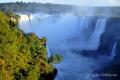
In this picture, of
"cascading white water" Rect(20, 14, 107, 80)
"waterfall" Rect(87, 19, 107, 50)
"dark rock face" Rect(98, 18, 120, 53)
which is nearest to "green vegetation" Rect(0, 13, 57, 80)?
"cascading white water" Rect(20, 14, 107, 80)

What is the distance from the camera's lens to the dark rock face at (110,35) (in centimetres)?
4847

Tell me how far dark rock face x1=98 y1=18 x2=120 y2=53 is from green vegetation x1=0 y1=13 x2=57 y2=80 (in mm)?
24068

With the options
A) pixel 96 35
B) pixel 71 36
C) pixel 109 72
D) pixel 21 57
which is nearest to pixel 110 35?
pixel 96 35

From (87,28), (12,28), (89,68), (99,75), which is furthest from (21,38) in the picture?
(87,28)

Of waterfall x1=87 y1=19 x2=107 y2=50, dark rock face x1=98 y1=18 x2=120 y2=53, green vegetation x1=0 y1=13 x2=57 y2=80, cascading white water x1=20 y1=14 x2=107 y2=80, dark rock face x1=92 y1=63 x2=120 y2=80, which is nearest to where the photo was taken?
green vegetation x1=0 y1=13 x2=57 y2=80

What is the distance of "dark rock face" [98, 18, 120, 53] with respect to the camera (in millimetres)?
48469

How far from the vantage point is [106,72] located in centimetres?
3856

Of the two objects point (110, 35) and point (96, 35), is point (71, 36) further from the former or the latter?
point (110, 35)

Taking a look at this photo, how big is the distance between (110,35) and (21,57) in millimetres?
28706

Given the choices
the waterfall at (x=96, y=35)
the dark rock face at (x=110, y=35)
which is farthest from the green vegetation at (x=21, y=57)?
the waterfall at (x=96, y=35)

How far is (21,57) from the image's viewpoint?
22125 mm

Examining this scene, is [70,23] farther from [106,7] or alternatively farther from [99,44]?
[106,7]

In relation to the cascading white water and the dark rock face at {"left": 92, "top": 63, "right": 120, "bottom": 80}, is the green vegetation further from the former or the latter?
the dark rock face at {"left": 92, "top": 63, "right": 120, "bottom": 80}

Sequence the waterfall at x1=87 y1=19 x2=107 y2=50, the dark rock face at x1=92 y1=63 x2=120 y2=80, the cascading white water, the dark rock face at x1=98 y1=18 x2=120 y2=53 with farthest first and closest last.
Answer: the waterfall at x1=87 y1=19 x2=107 y2=50 < the dark rock face at x1=98 y1=18 x2=120 y2=53 < the cascading white water < the dark rock face at x1=92 y1=63 x2=120 y2=80
